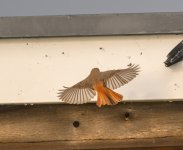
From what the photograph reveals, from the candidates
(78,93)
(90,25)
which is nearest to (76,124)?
(78,93)

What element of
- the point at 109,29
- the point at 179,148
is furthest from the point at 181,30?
the point at 179,148

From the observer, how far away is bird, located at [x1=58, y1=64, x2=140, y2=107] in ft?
9.56

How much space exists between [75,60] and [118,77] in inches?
7.2

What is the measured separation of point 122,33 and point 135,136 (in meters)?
0.39

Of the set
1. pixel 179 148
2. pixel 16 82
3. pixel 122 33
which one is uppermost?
pixel 122 33

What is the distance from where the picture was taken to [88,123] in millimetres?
3080

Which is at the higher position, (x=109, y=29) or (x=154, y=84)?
(x=109, y=29)

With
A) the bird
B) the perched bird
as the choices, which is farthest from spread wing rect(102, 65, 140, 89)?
the perched bird

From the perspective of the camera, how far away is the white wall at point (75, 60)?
3023 millimetres

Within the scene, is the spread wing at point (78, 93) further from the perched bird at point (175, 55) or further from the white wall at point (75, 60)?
the perched bird at point (175, 55)

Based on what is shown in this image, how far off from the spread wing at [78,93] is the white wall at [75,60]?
0.07 metres

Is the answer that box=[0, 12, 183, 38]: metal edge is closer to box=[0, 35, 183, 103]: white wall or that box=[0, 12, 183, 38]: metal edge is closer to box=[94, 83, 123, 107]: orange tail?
box=[0, 35, 183, 103]: white wall

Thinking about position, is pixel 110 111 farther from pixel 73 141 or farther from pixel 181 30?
pixel 181 30

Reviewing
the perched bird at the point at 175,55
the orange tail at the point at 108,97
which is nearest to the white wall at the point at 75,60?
the perched bird at the point at 175,55
